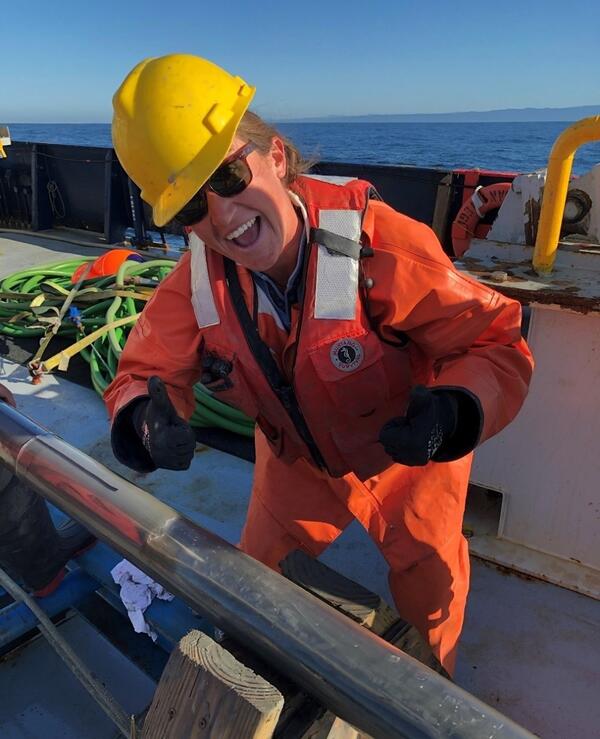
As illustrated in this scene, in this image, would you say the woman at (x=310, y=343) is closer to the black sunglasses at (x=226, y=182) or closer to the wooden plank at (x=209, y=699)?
the black sunglasses at (x=226, y=182)

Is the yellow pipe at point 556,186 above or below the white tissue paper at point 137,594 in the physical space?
above

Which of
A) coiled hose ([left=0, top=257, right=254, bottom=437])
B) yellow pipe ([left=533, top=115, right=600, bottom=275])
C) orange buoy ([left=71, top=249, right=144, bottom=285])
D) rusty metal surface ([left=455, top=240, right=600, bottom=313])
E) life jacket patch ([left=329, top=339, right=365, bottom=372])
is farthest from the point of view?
orange buoy ([left=71, top=249, right=144, bottom=285])

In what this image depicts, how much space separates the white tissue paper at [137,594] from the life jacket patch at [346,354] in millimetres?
958

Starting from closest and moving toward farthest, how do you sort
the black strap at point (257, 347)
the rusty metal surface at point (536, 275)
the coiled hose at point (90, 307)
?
the black strap at point (257, 347)
the rusty metal surface at point (536, 275)
the coiled hose at point (90, 307)

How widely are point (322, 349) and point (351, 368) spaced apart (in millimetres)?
90

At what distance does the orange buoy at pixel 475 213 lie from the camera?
5.14 metres

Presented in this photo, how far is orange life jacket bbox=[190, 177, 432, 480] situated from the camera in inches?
60.4

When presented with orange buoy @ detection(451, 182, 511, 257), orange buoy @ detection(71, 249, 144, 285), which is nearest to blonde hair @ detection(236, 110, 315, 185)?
orange buoy @ detection(71, 249, 144, 285)

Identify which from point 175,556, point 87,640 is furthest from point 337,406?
point 87,640

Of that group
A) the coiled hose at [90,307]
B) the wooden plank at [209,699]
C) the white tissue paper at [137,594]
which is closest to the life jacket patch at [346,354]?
the wooden plank at [209,699]

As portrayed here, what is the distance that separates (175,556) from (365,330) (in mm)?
825

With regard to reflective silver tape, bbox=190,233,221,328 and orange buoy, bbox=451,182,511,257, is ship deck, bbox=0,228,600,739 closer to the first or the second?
reflective silver tape, bbox=190,233,221,328

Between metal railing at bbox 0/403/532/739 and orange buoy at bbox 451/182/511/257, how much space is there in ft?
15.1

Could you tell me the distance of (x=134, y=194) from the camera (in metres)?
7.12
